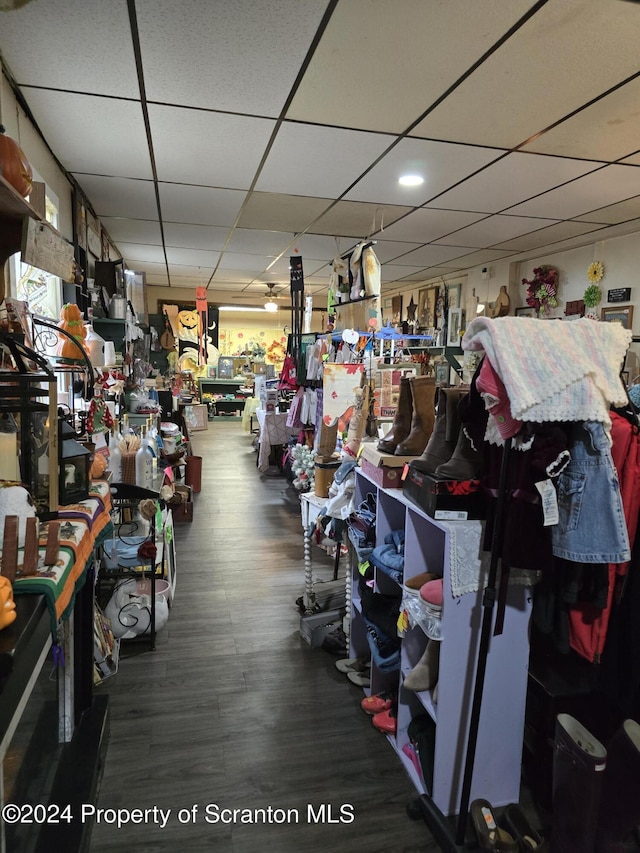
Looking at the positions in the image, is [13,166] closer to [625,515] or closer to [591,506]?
[591,506]

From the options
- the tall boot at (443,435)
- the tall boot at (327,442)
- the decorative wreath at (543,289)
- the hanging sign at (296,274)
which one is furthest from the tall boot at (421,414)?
the decorative wreath at (543,289)

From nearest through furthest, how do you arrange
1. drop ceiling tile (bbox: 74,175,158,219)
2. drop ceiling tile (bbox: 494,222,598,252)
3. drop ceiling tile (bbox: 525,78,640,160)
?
drop ceiling tile (bbox: 525,78,640,160) < drop ceiling tile (bbox: 74,175,158,219) < drop ceiling tile (bbox: 494,222,598,252)

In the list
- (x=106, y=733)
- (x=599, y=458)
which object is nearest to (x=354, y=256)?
(x=599, y=458)

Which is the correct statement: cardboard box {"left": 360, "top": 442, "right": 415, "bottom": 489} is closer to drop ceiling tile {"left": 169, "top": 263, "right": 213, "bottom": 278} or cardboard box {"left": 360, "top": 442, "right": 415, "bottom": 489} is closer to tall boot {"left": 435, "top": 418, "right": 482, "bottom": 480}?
tall boot {"left": 435, "top": 418, "right": 482, "bottom": 480}

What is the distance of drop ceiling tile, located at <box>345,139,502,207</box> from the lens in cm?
312

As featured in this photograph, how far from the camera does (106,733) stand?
2.16 meters

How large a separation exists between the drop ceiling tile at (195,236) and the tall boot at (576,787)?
5131mm

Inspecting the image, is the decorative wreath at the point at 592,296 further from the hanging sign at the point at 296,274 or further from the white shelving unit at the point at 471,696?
the white shelving unit at the point at 471,696

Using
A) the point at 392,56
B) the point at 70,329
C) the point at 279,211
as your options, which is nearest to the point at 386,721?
the point at 70,329

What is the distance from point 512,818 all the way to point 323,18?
118 inches

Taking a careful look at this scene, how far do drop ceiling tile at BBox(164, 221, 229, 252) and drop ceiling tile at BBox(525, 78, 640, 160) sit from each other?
11.1ft

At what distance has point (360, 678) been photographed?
2600 mm

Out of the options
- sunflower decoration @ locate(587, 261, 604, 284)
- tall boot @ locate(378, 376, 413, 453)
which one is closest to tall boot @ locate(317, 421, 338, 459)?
tall boot @ locate(378, 376, 413, 453)

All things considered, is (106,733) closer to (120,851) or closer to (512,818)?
(120,851)
